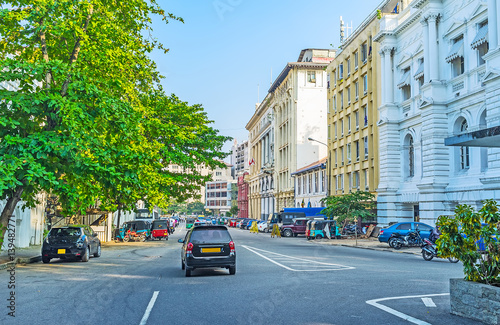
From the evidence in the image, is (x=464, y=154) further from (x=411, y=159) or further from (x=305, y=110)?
(x=305, y=110)

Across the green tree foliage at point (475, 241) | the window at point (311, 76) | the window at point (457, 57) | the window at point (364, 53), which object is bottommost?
the green tree foliage at point (475, 241)

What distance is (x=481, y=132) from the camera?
42.0 ft

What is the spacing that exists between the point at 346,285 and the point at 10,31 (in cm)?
1401

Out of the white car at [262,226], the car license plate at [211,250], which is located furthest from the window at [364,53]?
the car license plate at [211,250]

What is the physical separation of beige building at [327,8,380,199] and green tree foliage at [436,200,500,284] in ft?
114

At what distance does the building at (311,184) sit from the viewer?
61.5 m

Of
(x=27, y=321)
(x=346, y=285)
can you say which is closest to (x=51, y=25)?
(x=27, y=321)

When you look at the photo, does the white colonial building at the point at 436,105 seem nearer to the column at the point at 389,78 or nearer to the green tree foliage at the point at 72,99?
the column at the point at 389,78

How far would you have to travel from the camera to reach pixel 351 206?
41625 millimetres

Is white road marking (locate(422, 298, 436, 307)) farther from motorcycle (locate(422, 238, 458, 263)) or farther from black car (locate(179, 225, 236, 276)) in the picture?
motorcycle (locate(422, 238, 458, 263))

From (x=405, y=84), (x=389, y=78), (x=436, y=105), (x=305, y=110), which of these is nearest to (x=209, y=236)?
(x=436, y=105)

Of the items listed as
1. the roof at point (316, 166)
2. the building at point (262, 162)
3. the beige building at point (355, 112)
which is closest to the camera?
the beige building at point (355, 112)

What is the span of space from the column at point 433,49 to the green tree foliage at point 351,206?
12.5 m

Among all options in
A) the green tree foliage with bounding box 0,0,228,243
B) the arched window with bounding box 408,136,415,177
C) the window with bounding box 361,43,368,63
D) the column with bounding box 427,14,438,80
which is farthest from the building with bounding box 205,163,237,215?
the green tree foliage with bounding box 0,0,228,243
